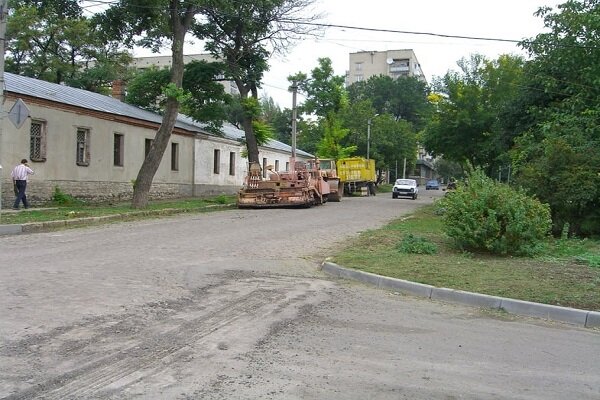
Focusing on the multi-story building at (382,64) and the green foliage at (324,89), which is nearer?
the green foliage at (324,89)

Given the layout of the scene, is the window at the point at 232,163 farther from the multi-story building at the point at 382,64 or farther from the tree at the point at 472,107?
the multi-story building at the point at 382,64

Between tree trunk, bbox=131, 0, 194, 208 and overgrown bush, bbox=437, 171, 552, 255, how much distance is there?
45.6 feet

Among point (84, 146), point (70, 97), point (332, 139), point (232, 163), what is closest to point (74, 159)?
point (84, 146)

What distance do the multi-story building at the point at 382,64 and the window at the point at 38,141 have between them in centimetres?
9375

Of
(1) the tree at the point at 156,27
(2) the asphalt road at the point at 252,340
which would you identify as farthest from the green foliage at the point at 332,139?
(2) the asphalt road at the point at 252,340

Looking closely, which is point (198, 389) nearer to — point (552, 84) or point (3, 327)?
point (3, 327)

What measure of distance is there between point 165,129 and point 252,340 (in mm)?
18736

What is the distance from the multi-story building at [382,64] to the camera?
11300 centimetres

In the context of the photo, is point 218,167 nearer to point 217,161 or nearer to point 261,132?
point 217,161

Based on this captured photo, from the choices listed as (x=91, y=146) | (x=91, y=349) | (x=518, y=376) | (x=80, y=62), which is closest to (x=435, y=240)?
(x=518, y=376)

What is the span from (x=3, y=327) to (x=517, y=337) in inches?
213

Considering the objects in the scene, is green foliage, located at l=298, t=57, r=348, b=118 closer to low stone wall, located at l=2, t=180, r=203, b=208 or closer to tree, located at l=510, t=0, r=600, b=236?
low stone wall, located at l=2, t=180, r=203, b=208

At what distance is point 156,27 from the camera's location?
2428cm

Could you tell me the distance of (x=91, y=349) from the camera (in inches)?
202
